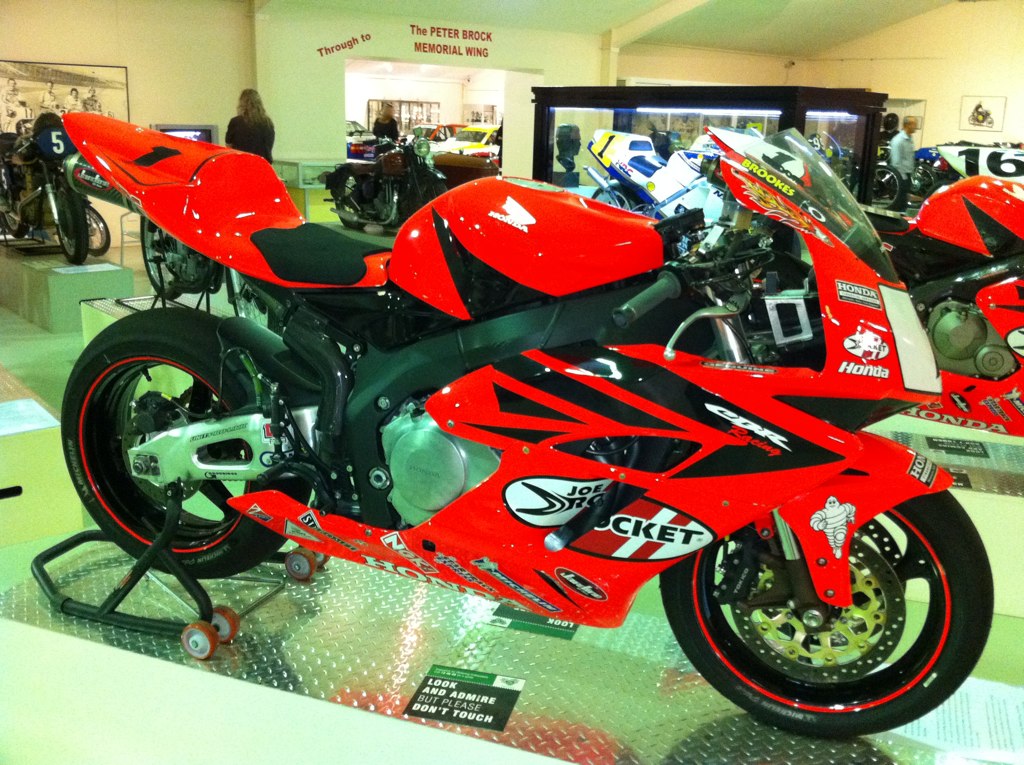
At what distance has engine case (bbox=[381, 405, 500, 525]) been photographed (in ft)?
5.30

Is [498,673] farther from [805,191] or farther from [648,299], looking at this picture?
[805,191]

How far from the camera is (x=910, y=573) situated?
1.53 m

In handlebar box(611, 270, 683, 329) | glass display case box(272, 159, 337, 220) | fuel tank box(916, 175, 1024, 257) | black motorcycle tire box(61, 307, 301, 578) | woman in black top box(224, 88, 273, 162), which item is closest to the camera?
handlebar box(611, 270, 683, 329)

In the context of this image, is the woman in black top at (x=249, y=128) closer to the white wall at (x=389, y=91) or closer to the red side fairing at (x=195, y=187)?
the white wall at (x=389, y=91)

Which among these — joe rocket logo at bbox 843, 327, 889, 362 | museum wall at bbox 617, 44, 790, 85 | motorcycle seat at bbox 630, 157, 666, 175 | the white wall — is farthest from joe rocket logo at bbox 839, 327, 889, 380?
museum wall at bbox 617, 44, 790, 85

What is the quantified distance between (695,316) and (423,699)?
A: 0.88 metres

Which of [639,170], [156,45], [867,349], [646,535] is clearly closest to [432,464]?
[646,535]

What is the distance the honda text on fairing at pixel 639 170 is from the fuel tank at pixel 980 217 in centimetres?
190

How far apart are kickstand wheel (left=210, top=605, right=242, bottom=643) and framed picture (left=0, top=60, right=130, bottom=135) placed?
24.8 feet

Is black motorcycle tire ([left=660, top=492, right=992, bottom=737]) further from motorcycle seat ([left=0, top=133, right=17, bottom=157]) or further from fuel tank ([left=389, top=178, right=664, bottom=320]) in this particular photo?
motorcycle seat ([left=0, top=133, right=17, bottom=157])

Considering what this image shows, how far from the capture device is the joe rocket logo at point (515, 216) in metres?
1.50

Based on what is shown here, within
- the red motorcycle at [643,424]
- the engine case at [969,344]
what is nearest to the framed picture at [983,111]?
the engine case at [969,344]

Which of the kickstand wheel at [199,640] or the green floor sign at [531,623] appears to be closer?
the kickstand wheel at [199,640]

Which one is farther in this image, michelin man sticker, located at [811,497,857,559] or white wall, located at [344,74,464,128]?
white wall, located at [344,74,464,128]
